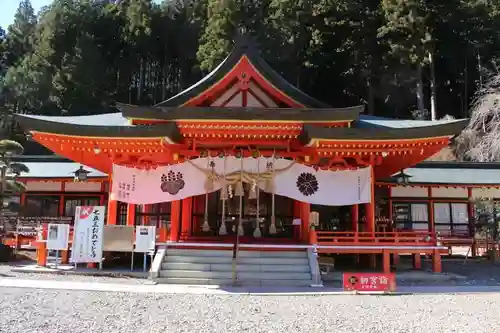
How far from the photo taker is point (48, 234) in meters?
12.1

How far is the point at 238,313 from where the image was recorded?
7.36 m

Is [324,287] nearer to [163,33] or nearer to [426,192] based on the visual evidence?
[426,192]

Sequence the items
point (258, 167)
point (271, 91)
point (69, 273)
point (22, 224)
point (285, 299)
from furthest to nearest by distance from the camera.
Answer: point (22, 224) < point (271, 91) < point (258, 167) < point (69, 273) < point (285, 299)

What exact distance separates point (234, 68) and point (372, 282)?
287 inches

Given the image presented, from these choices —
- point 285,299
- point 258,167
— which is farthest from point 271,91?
point 285,299

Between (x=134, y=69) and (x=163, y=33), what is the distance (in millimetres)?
4768

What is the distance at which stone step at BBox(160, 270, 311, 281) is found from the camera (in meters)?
10.8

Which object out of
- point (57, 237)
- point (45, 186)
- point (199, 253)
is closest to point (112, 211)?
point (57, 237)

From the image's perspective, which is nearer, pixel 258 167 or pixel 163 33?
pixel 258 167

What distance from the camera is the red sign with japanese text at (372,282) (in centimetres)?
961

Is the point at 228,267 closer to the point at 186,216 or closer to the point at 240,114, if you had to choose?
the point at 186,216

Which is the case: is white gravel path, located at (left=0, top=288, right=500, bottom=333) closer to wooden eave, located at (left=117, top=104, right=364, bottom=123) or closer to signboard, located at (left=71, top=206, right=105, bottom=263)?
signboard, located at (left=71, top=206, right=105, bottom=263)

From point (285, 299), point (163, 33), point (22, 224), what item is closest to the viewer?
point (285, 299)

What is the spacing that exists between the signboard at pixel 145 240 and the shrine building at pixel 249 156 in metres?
0.51
